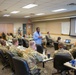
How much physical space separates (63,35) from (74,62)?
7.01m

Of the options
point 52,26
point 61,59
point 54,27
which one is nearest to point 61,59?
point 61,59

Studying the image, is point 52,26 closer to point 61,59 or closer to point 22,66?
point 61,59

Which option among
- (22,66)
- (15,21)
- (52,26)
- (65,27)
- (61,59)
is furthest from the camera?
(15,21)

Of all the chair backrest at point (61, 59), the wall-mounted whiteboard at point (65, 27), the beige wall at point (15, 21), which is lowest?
the chair backrest at point (61, 59)

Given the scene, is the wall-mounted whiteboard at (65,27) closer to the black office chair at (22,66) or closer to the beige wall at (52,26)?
the beige wall at (52,26)

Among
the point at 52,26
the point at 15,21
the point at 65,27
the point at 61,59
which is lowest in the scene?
the point at 61,59

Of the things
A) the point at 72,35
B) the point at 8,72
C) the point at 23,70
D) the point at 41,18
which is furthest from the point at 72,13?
the point at 23,70

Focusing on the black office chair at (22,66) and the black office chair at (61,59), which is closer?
the black office chair at (22,66)

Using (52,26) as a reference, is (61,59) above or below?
below

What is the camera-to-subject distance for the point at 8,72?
4.39 meters

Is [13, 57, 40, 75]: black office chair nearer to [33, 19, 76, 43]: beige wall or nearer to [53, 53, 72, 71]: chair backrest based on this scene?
[53, 53, 72, 71]: chair backrest

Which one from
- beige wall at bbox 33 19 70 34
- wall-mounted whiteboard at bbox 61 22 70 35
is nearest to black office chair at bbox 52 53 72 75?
wall-mounted whiteboard at bbox 61 22 70 35

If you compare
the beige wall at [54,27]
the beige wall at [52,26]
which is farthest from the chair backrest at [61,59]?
the beige wall at [52,26]

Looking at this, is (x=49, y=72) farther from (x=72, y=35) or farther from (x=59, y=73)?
(x=72, y=35)
